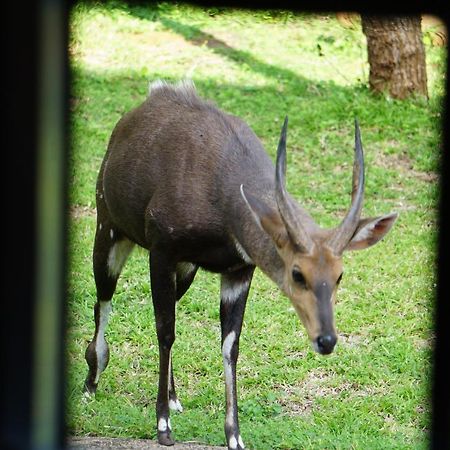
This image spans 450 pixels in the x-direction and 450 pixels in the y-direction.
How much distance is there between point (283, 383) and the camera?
7582mm

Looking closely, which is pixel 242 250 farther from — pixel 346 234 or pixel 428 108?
pixel 428 108

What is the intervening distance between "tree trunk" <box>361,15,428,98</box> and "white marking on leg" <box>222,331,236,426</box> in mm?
6755

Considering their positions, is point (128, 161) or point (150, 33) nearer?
point (128, 161)

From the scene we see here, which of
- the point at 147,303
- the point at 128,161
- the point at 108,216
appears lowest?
the point at 147,303

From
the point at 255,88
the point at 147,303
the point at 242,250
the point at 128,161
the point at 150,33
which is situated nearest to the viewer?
the point at 242,250

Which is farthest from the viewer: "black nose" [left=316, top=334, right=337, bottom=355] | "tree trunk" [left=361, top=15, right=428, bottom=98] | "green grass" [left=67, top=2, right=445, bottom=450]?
"tree trunk" [left=361, top=15, right=428, bottom=98]

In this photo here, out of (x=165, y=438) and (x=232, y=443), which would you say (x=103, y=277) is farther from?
(x=232, y=443)

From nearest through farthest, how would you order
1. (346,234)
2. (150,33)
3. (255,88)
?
1. (346,234)
2. (255,88)
3. (150,33)

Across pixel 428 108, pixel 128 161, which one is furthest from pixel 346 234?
pixel 428 108

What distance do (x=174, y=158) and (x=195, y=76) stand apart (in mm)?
6955

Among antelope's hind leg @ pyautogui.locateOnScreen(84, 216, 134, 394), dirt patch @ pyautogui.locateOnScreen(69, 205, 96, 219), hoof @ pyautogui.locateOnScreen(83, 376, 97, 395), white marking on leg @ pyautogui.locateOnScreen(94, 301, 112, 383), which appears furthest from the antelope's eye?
dirt patch @ pyautogui.locateOnScreen(69, 205, 96, 219)

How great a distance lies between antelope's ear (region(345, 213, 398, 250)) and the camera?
17.7ft

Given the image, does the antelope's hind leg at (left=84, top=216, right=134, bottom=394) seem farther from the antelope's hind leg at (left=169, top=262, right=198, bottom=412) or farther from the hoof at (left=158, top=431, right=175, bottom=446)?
the hoof at (left=158, top=431, right=175, bottom=446)

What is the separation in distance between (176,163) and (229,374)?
139cm
